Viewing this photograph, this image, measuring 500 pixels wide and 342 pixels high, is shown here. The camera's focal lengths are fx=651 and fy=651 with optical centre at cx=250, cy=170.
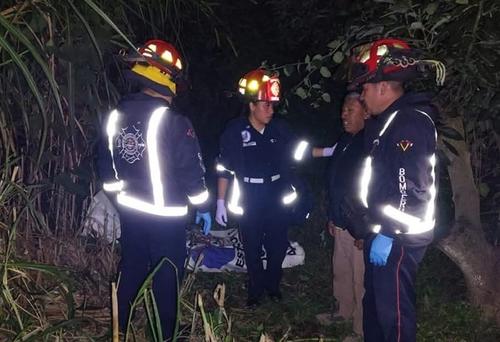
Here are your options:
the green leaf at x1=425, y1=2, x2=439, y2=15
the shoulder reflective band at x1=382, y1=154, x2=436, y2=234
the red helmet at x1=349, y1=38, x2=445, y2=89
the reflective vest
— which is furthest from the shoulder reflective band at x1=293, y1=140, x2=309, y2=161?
the green leaf at x1=425, y1=2, x2=439, y2=15

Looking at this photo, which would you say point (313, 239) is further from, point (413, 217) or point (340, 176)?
point (413, 217)

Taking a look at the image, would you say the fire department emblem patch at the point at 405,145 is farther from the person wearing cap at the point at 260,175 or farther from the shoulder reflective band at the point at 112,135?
the person wearing cap at the point at 260,175

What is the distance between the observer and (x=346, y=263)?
448 cm

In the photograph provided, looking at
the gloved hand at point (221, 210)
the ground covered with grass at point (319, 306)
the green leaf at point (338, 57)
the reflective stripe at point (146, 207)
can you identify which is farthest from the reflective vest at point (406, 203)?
the gloved hand at point (221, 210)

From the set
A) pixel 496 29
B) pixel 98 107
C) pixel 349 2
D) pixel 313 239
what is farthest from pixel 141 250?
pixel 313 239

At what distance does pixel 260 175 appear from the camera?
15.7 feet

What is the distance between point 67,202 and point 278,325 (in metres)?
1.71

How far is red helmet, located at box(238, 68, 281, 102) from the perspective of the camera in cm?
468

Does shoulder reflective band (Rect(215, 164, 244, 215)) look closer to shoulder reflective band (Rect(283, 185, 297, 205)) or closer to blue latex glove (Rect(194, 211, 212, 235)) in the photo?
shoulder reflective band (Rect(283, 185, 297, 205))

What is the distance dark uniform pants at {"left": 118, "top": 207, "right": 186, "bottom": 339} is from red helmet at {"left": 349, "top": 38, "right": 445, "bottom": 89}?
132cm

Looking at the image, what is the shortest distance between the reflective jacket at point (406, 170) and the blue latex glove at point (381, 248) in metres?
0.04

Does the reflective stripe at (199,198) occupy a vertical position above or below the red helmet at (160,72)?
below

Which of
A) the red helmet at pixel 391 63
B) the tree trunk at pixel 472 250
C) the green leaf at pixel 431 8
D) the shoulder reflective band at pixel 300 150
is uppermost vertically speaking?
the green leaf at pixel 431 8

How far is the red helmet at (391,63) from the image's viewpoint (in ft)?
10.5
